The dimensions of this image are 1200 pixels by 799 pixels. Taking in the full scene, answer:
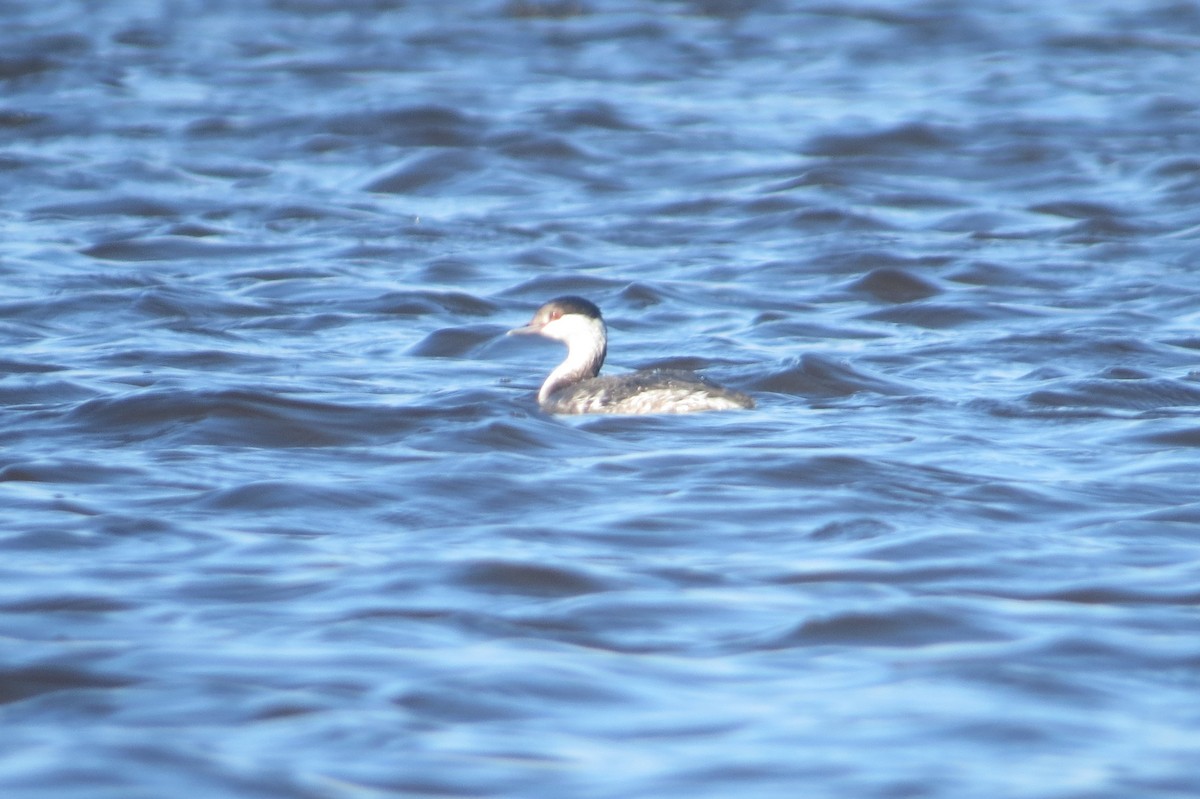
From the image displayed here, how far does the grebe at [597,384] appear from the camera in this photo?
36.1ft

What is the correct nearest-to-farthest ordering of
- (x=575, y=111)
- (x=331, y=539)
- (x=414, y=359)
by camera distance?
(x=331, y=539), (x=414, y=359), (x=575, y=111)

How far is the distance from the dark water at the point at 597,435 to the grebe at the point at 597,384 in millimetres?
168

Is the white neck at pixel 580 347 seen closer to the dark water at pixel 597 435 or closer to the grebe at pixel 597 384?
the grebe at pixel 597 384

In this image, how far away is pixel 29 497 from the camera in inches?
360

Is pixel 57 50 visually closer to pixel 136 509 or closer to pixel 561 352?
pixel 561 352

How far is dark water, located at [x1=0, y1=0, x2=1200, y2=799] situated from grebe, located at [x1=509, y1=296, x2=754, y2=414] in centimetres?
17

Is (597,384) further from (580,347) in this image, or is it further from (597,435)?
(580,347)

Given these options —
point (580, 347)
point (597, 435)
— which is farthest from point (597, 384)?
point (580, 347)

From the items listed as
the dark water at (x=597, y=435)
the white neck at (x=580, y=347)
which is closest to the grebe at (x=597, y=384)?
the white neck at (x=580, y=347)

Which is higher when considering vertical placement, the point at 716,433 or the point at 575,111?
the point at 575,111

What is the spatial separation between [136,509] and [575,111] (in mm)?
14127

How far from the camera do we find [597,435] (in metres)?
10.9

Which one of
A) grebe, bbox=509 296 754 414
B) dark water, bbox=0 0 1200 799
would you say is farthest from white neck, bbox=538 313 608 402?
dark water, bbox=0 0 1200 799

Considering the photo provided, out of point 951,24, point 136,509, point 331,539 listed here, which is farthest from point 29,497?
point 951,24
